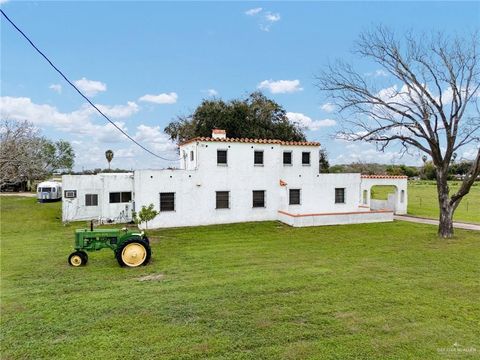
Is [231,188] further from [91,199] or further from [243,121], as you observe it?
[243,121]

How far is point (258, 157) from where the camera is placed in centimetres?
2242

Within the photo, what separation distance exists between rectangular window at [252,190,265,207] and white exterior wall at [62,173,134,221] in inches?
325

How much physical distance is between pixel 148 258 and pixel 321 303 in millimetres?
6167

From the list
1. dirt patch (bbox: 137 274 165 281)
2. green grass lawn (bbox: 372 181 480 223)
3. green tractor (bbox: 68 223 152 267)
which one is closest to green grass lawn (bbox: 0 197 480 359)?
dirt patch (bbox: 137 274 165 281)

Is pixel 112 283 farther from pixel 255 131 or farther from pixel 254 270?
pixel 255 131

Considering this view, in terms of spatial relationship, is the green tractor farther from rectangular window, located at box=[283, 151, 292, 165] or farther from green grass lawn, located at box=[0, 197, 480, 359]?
rectangular window, located at box=[283, 151, 292, 165]

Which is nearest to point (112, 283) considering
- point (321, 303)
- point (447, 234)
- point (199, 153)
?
point (321, 303)

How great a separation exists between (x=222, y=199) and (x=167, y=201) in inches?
132

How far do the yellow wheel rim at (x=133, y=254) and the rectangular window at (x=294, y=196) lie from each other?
531 inches

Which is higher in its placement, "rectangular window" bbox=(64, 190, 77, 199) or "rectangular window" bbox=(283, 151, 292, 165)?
"rectangular window" bbox=(283, 151, 292, 165)

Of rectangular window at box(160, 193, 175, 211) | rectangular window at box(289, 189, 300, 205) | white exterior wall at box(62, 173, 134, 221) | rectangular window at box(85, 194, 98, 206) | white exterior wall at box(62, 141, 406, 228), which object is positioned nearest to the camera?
rectangular window at box(160, 193, 175, 211)

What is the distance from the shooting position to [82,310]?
24.6ft

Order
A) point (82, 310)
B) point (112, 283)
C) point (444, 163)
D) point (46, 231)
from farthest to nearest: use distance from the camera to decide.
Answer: point (46, 231)
point (444, 163)
point (112, 283)
point (82, 310)

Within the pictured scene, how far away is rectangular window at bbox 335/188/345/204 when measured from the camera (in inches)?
957
